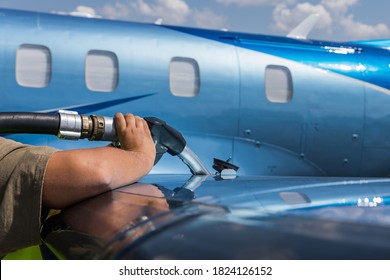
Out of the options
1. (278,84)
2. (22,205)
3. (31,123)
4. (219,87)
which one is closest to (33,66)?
(219,87)

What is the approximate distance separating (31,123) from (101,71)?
4.79 m

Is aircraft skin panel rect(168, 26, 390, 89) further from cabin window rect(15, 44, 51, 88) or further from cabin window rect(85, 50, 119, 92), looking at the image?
cabin window rect(15, 44, 51, 88)

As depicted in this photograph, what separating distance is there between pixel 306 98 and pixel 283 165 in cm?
97

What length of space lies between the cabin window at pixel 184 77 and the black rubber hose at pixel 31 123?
492cm

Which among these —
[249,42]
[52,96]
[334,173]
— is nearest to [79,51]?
[52,96]

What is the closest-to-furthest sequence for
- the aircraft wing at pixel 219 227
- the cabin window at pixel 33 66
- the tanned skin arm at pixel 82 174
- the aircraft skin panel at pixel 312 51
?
the aircraft wing at pixel 219 227 → the tanned skin arm at pixel 82 174 → the cabin window at pixel 33 66 → the aircraft skin panel at pixel 312 51

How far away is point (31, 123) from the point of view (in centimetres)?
148

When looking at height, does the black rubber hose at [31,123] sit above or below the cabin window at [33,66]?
below

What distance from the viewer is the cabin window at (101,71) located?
20.1 feet

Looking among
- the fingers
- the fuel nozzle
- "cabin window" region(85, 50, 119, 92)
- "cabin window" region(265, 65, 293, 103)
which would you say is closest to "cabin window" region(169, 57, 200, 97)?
"cabin window" region(85, 50, 119, 92)

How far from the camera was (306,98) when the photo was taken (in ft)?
22.8

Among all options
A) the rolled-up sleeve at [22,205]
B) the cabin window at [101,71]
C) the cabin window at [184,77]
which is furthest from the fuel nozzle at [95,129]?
the cabin window at [184,77]

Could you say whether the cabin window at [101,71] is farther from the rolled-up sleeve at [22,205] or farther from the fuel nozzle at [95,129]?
the rolled-up sleeve at [22,205]
